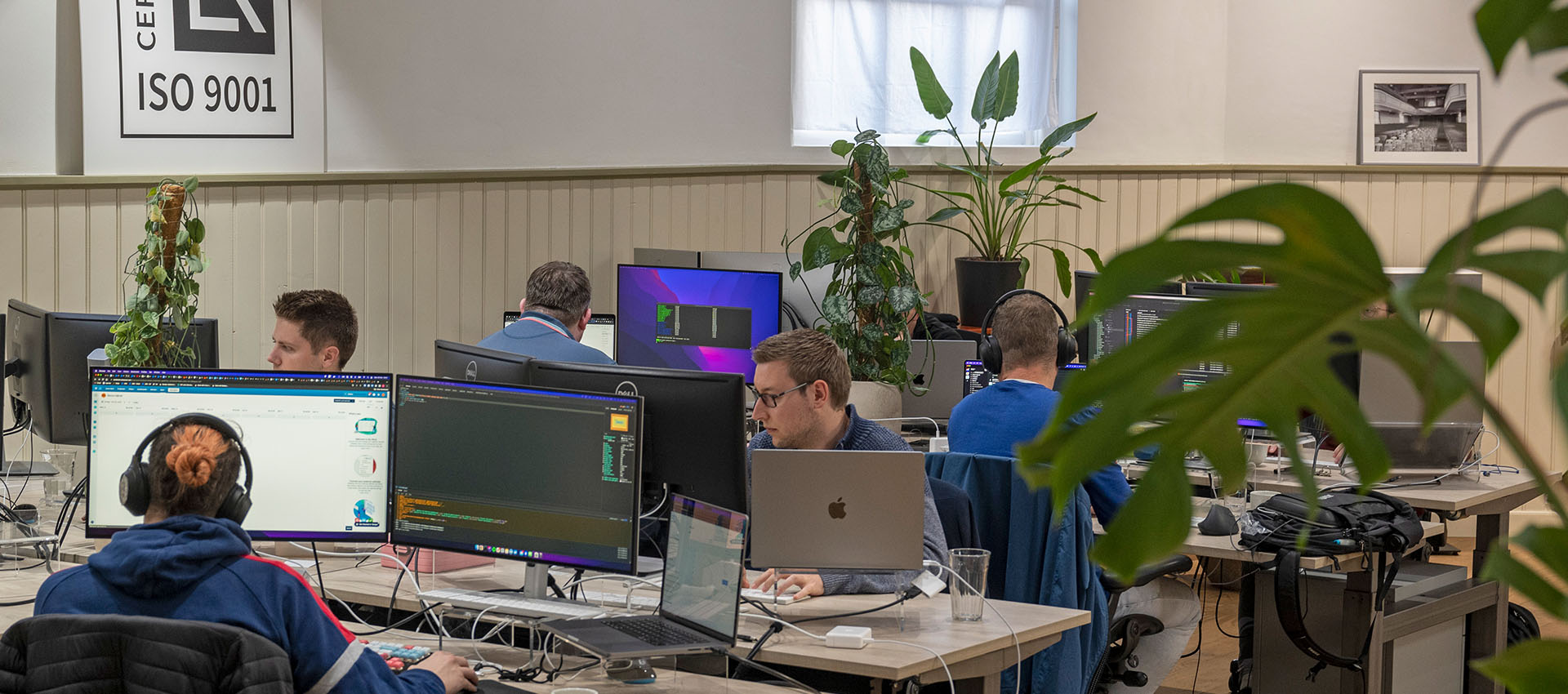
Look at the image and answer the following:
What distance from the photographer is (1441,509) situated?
13.2 feet

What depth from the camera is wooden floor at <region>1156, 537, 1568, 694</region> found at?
466 centimetres

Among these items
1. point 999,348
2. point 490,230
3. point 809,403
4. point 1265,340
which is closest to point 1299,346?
point 1265,340

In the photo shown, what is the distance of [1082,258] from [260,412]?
4910 millimetres

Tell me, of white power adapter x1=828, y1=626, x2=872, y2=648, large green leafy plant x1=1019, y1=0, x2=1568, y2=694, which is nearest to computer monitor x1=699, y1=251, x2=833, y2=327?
white power adapter x1=828, y1=626, x2=872, y2=648

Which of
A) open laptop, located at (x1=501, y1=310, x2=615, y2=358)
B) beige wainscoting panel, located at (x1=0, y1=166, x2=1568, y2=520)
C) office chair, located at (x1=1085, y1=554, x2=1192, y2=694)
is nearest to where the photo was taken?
office chair, located at (x1=1085, y1=554, x2=1192, y2=694)

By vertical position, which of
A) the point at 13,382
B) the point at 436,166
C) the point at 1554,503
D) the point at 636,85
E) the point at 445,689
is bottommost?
the point at 445,689

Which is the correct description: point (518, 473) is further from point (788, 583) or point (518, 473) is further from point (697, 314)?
→ point (697, 314)

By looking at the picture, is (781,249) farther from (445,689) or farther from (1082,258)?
(445,689)

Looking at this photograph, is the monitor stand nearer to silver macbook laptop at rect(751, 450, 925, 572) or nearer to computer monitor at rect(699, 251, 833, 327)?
silver macbook laptop at rect(751, 450, 925, 572)

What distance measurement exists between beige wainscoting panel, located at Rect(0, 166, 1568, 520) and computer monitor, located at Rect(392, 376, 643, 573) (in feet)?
5.95

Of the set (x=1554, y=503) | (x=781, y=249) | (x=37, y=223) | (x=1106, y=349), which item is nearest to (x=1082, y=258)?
(x=781, y=249)

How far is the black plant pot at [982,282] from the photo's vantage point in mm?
6547

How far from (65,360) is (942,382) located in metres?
2.87

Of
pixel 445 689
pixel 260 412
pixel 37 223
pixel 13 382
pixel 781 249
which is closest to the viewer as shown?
pixel 445 689
